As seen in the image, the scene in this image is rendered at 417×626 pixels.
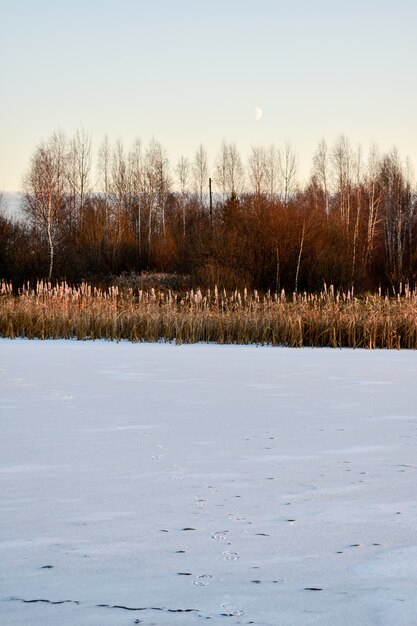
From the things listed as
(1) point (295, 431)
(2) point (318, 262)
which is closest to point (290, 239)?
(2) point (318, 262)

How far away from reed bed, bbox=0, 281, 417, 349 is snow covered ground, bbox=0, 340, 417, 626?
4778 mm

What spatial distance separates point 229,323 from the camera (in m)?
11.2

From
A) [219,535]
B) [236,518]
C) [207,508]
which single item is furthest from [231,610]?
[207,508]

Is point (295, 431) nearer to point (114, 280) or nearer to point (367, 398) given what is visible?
point (367, 398)

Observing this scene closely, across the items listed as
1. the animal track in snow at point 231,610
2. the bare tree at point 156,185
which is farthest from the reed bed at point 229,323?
the bare tree at point 156,185

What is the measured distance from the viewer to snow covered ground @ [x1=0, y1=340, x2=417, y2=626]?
6.44 ft

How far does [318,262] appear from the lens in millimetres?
21828

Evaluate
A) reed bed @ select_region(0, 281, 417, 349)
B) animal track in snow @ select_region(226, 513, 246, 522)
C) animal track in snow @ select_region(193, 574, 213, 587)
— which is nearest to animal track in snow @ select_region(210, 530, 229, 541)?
animal track in snow @ select_region(226, 513, 246, 522)

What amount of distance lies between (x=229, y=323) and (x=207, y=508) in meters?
8.42

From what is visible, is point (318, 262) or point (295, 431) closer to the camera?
point (295, 431)

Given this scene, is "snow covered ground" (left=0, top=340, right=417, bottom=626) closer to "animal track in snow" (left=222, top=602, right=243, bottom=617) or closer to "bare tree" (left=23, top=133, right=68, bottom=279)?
"animal track in snow" (left=222, top=602, right=243, bottom=617)

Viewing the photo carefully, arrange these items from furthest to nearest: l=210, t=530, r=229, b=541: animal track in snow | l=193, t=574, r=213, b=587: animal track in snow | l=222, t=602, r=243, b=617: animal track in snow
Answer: l=210, t=530, r=229, b=541: animal track in snow → l=193, t=574, r=213, b=587: animal track in snow → l=222, t=602, r=243, b=617: animal track in snow

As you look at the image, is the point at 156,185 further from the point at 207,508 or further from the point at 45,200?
the point at 207,508

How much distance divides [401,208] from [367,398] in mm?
33106
